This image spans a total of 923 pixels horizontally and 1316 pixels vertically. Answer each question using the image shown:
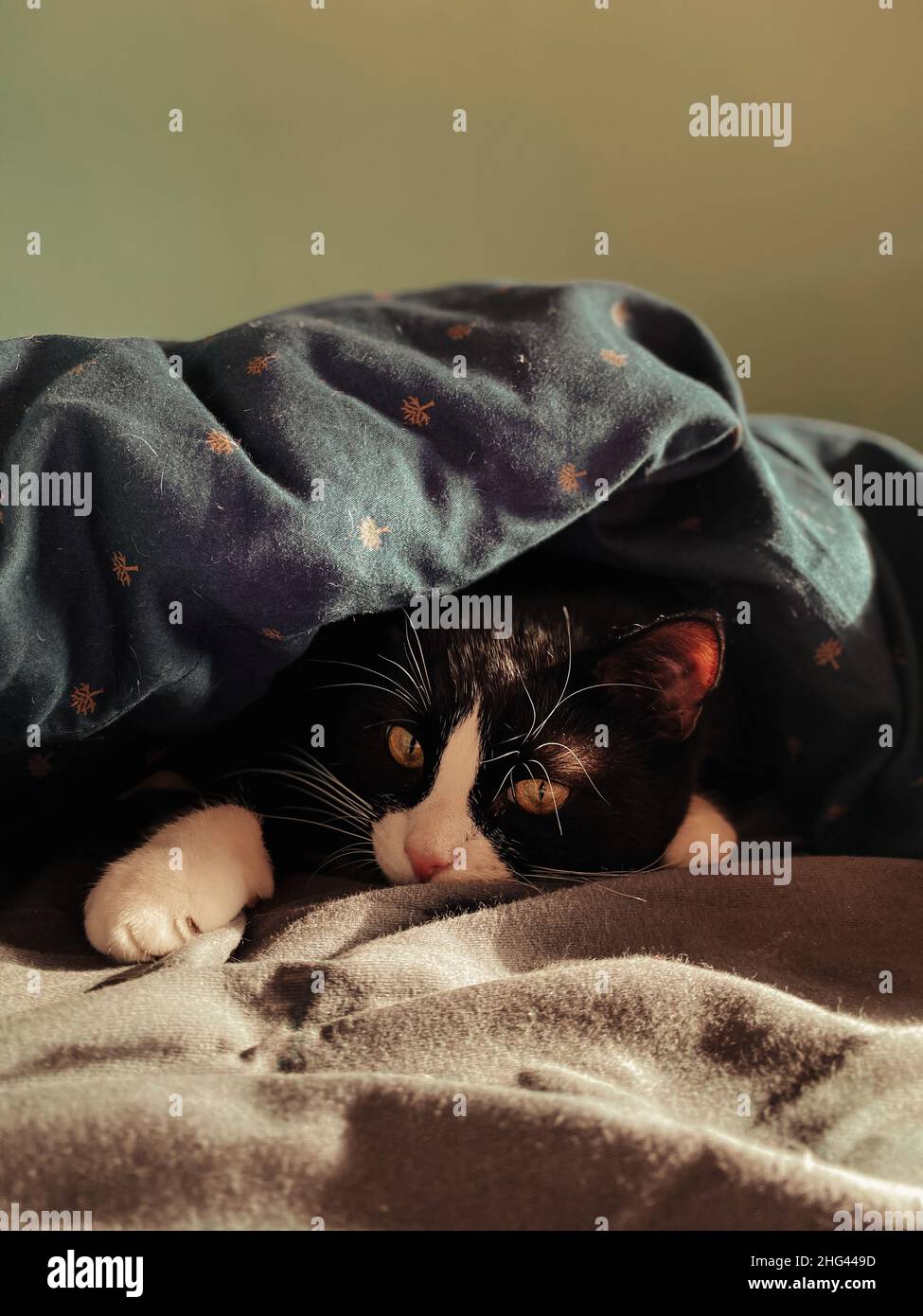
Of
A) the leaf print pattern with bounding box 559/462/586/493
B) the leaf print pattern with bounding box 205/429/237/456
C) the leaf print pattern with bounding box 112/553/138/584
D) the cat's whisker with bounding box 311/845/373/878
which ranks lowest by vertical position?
the cat's whisker with bounding box 311/845/373/878

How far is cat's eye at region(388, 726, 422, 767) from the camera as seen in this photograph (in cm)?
102

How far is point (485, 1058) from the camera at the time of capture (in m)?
0.65

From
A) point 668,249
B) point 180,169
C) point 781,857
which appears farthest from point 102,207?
point 781,857

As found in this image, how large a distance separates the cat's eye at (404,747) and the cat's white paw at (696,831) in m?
0.30

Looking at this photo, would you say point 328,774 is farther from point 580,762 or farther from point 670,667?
point 670,667

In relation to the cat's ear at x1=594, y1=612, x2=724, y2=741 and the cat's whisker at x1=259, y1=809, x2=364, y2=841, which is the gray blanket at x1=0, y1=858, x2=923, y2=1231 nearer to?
the cat's whisker at x1=259, y1=809, x2=364, y2=841

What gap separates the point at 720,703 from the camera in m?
1.25

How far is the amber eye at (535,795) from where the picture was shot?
990 millimetres

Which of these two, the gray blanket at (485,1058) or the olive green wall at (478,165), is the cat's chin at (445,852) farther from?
the olive green wall at (478,165)

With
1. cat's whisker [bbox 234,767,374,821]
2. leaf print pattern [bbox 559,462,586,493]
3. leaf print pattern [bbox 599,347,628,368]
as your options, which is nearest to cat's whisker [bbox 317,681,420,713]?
cat's whisker [bbox 234,767,374,821]

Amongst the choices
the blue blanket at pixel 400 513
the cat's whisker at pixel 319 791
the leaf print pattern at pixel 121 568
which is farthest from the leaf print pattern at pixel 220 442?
the cat's whisker at pixel 319 791

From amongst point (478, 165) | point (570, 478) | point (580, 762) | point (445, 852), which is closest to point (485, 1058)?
point (445, 852)
